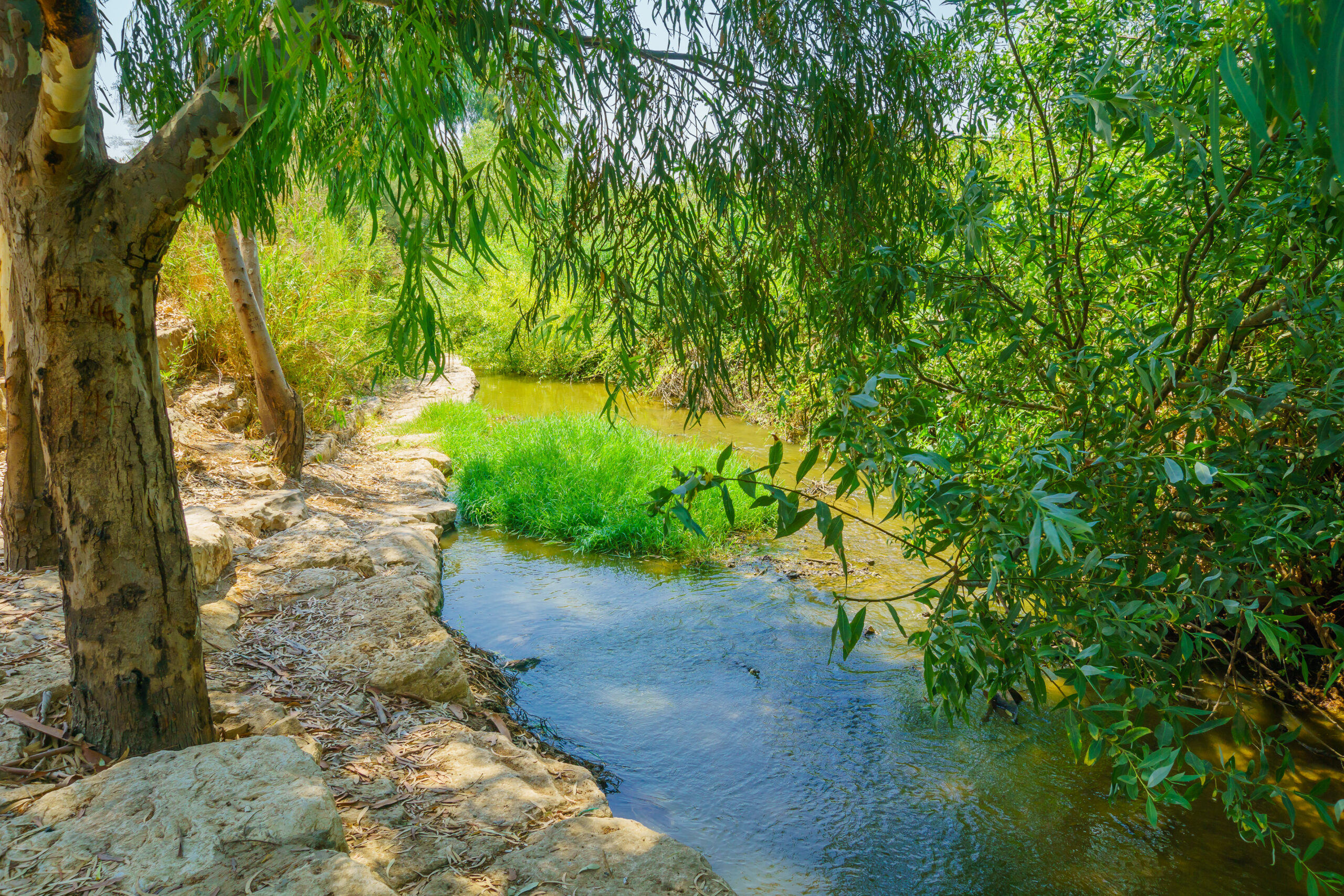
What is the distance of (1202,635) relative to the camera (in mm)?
1654

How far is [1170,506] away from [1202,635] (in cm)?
37

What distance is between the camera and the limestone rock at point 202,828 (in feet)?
5.05

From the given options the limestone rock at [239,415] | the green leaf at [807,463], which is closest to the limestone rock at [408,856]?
the green leaf at [807,463]

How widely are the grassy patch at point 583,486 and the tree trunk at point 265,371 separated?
1.85 metres

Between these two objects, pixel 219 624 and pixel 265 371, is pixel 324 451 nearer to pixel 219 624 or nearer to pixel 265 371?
pixel 265 371

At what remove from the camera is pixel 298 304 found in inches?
287

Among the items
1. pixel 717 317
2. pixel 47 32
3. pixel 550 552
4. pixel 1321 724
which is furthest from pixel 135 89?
pixel 1321 724

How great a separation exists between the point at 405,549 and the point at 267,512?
862 millimetres

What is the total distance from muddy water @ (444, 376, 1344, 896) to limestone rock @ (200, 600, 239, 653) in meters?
1.51

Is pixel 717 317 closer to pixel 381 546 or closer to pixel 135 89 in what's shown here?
pixel 135 89

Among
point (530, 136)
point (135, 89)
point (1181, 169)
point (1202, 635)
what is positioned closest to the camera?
point (1202, 635)

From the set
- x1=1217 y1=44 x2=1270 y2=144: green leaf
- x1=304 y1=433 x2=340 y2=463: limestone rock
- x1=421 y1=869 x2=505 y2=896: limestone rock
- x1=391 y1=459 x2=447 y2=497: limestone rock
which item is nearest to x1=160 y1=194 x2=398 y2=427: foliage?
x1=304 y1=433 x2=340 y2=463: limestone rock

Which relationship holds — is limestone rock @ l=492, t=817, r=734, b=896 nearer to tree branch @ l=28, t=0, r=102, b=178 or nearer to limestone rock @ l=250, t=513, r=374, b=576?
tree branch @ l=28, t=0, r=102, b=178

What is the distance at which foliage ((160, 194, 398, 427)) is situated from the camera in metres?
6.93
